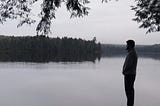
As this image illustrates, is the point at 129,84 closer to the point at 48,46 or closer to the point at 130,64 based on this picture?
the point at 130,64

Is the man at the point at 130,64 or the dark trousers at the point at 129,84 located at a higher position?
the man at the point at 130,64

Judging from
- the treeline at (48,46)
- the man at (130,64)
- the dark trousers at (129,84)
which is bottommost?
the treeline at (48,46)

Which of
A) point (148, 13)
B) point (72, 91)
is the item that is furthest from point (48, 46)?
point (148, 13)

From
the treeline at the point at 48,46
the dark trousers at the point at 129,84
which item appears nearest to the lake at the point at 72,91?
the dark trousers at the point at 129,84

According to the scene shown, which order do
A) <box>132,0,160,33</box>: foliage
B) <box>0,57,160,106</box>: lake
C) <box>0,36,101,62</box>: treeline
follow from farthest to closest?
<box>0,36,101,62</box>: treeline
<box>0,57,160,106</box>: lake
<box>132,0,160,33</box>: foliage

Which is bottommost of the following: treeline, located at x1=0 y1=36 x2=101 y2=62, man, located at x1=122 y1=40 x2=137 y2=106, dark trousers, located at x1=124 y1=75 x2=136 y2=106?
treeline, located at x1=0 y1=36 x2=101 y2=62

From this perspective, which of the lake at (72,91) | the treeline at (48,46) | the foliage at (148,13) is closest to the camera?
the foliage at (148,13)

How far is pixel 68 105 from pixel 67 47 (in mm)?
158617

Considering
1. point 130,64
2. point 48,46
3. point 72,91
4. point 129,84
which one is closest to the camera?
point 130,64

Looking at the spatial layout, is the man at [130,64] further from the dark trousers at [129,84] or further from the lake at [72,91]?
the lake at [72,91]

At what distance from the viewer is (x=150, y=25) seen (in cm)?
966

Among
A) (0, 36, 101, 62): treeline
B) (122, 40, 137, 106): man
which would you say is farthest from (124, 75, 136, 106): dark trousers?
(0, 36, 101, 62): treeline

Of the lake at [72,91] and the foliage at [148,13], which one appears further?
the lake at [72,91]

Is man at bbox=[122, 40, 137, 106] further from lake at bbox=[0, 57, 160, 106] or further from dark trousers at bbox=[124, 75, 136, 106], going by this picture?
lake at bbox=[0, 57, 160, 106]
